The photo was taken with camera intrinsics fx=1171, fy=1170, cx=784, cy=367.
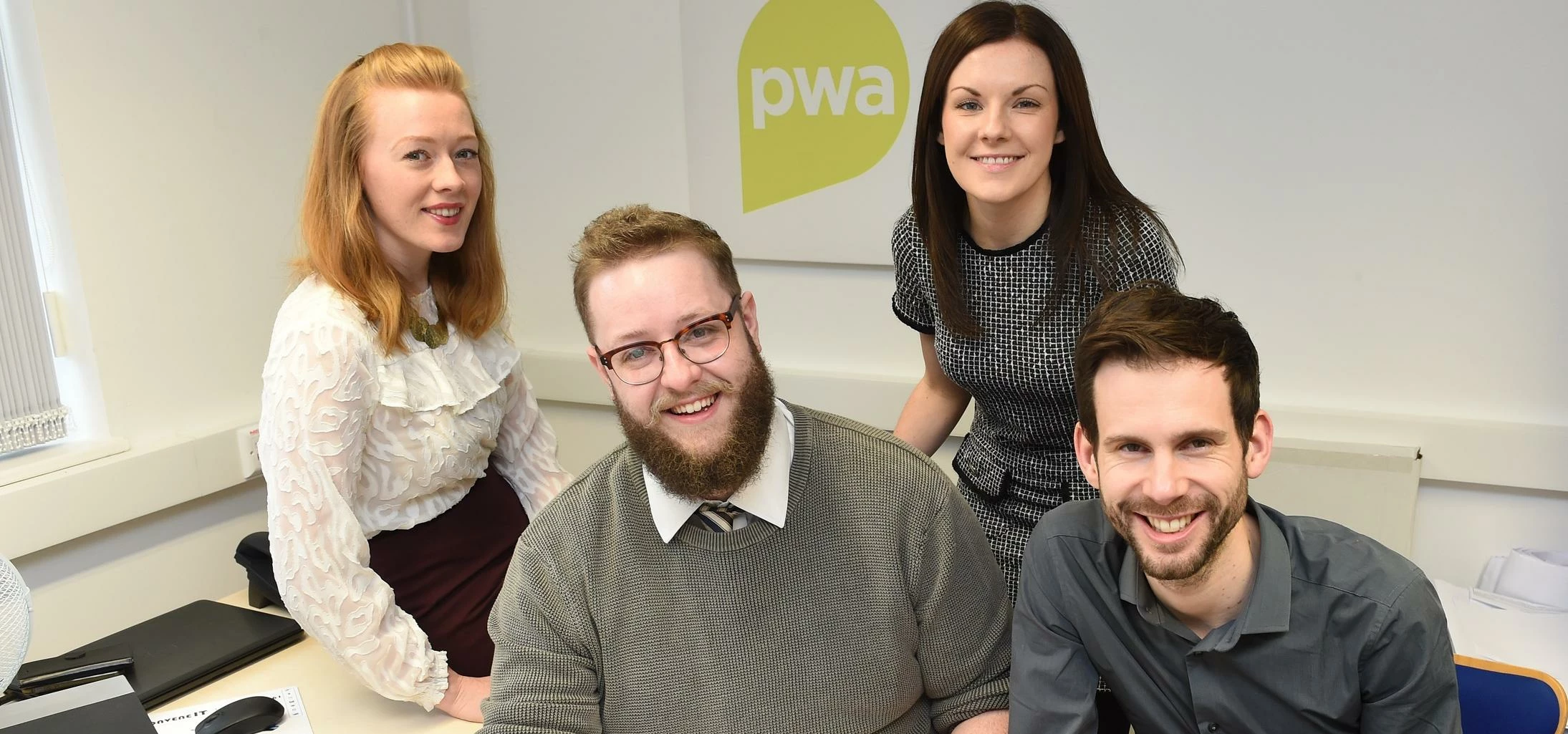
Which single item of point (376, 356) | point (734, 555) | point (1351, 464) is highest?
point (376, 356)

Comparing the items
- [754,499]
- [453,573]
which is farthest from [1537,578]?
[453,573]

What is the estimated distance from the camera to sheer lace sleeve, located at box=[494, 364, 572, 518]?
7.59ft

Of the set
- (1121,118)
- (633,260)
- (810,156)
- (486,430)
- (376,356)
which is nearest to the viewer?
(633,260)

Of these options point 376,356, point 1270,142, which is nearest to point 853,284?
point 1270,142

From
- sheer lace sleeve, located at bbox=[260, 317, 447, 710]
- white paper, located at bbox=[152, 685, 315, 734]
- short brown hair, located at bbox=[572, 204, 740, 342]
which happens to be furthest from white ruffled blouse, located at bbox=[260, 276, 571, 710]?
short brown hair, located at bbox=[572, 204, 740, 342]

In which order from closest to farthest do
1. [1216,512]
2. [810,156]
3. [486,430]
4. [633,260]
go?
[1216,512] < [633,260] < [486,430] < [810,156]

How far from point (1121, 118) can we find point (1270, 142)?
336 mm

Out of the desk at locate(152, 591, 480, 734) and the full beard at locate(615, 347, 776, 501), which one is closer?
the full beard at locate(615, 347, 776, 501)

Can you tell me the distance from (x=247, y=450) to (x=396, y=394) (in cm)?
128

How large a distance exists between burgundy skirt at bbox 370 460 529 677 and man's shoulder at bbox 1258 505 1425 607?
4.16ft

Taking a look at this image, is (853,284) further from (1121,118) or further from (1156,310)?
(1156,310)

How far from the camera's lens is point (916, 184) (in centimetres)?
202

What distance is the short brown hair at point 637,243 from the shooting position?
155cm

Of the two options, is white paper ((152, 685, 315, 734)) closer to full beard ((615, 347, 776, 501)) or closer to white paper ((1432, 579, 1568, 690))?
full beard ((615, 347, 776, 501))
